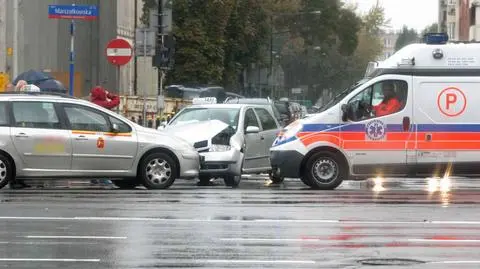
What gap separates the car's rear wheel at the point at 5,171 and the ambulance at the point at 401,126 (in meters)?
4.83

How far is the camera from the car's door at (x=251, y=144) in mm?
21547

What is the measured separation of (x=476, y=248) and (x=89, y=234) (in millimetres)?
4159

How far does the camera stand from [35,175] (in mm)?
18219

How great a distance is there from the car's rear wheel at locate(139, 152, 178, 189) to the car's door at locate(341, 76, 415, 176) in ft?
10.4

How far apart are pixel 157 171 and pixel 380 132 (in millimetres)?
4045

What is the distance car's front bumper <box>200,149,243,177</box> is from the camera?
20.0 m

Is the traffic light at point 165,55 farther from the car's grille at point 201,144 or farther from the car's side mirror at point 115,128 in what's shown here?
the car's side mirror at point 115,128

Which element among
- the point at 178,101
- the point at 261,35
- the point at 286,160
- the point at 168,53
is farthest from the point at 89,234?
the point at 261,35

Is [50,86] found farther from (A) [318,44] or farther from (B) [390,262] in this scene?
(A) [318,44]

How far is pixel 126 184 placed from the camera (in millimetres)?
19719

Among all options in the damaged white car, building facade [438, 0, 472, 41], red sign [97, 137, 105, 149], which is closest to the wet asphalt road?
red sign [97, 137, 105, 149]

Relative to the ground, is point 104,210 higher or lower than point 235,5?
lower

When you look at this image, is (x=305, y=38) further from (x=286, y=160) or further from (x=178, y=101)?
(x=286, y=160)

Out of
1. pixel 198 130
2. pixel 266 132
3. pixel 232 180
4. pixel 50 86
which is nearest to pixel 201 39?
pixel 50 86
